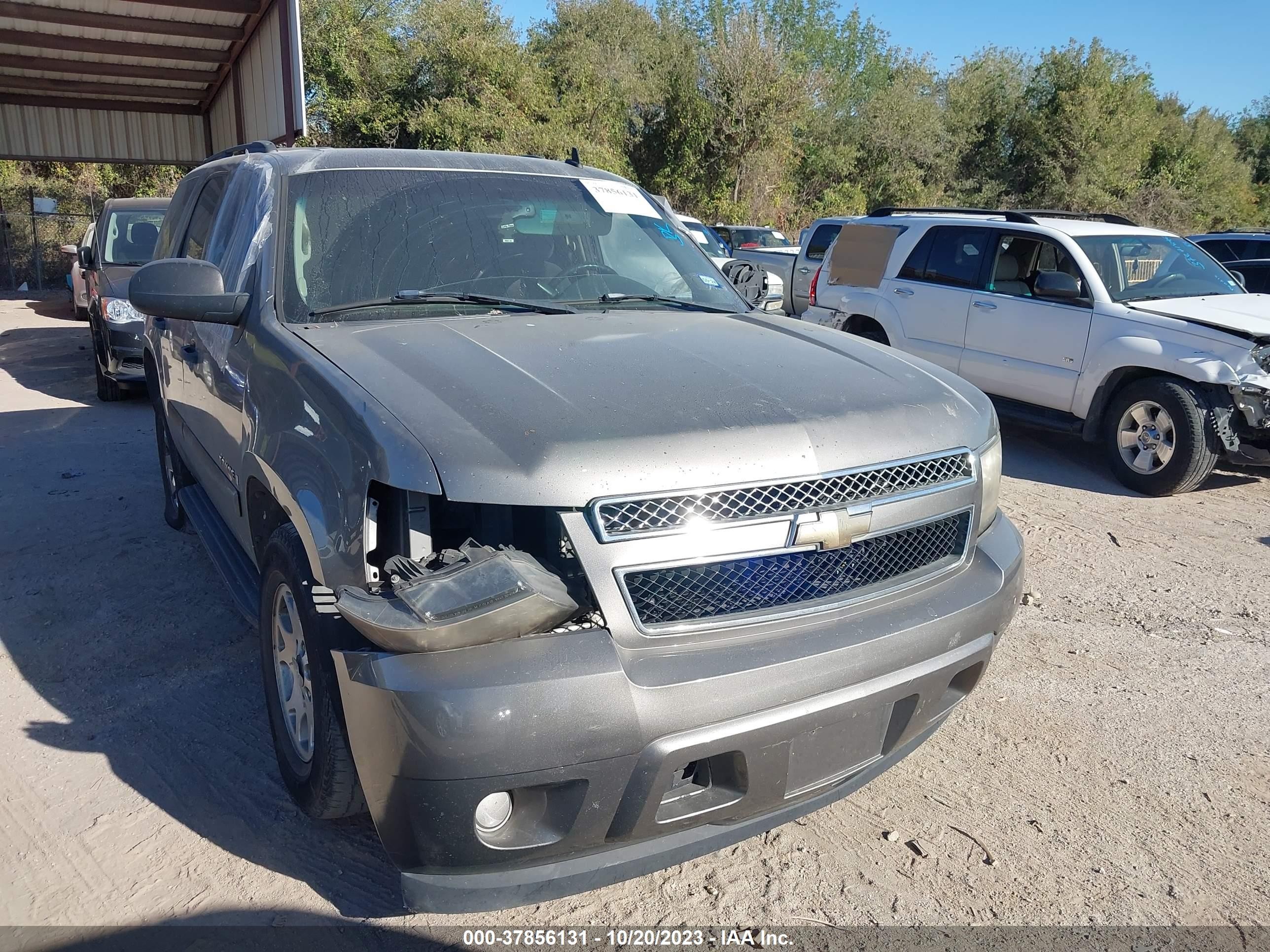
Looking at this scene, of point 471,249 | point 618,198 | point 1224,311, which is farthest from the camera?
point 1224,311

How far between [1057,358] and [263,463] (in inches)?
245

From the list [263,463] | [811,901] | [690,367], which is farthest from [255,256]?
[811,901]

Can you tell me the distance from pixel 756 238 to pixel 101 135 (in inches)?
524

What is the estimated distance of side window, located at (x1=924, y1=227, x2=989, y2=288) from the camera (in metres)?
7.96

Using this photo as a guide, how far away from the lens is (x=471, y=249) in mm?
3500

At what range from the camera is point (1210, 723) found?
3623 mm

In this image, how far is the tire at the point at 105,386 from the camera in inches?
354

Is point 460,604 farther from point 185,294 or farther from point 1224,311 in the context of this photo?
point 1224,311

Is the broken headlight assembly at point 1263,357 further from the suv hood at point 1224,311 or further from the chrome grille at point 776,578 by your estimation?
the chrome grille at point 776,578

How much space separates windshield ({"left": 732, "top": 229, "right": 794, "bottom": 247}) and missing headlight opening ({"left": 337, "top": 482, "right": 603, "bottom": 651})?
19.3m

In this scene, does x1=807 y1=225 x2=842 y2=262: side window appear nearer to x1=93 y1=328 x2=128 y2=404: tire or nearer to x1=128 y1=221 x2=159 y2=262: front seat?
x1=128 y1=221 x2=159 y2=262: front seat

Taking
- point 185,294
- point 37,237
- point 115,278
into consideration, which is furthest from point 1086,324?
point 37,237

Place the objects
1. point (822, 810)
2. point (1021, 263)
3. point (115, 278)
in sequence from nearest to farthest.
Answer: point (822, 810), point (1021, 263), point (115, 278)

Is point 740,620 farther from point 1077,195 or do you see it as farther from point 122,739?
point 1077,195
